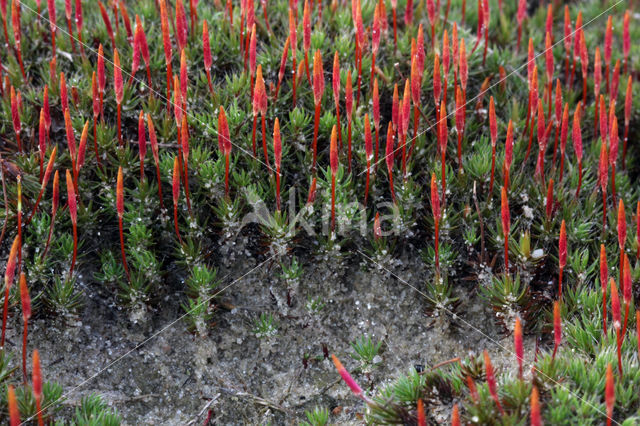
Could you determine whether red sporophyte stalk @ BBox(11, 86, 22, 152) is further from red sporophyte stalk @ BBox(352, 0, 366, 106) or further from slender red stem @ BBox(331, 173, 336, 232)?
red sporophyte stalk @ BBox(352, 0, 366, 106)

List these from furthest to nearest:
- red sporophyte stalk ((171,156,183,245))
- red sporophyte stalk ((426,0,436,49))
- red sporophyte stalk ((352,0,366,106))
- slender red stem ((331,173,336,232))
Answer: red sporophyte stalk ((426,0,436,49)) → red sporophyte stalk ((352,0,366,106)) → slender red stem ((331,173,336,232)) → red sporophyte stalk ((171,156,183,245))

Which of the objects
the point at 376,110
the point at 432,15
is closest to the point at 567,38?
the point at 432,15

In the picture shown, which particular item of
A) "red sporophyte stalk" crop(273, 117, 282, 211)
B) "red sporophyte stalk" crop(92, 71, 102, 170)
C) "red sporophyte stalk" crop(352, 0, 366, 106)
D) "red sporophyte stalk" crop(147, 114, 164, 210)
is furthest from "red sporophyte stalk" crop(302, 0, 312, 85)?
"red sporophyte stalk" crop(92, 71, 102, 170)

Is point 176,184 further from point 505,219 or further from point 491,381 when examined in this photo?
point 491,381

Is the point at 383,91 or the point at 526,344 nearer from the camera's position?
the point at 526,344

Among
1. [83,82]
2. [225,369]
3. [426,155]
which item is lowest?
[225,369]

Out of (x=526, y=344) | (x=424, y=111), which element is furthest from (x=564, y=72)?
(x=526, y=344)

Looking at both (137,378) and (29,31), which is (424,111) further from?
(29,31)

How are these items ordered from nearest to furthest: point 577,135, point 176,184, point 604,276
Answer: point 604,276 → point 176,184 → point 577,135

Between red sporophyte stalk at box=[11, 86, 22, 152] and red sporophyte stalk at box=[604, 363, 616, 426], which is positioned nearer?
red sporophyte stalk at box=[604, 363, 616, 426]
